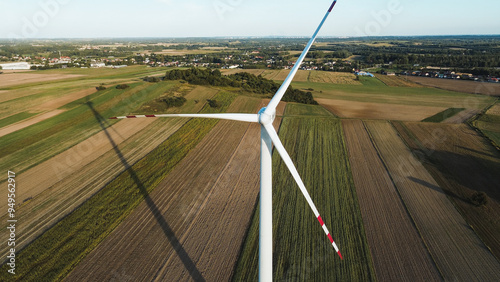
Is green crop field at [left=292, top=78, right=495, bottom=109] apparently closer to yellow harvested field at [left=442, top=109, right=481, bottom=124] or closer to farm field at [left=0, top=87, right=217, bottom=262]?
yellow harvested field at [left=442, top=109, right=481, bottom=124]

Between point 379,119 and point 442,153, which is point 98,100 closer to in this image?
point 379,119

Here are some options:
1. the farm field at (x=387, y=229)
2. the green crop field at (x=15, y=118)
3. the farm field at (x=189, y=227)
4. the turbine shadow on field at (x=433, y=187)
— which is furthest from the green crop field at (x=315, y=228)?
the green crop field at (x=15, y=118)

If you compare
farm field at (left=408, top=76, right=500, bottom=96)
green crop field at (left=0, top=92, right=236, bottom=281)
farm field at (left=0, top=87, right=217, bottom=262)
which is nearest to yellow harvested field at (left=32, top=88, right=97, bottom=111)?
farm field at (left=0, top=87, right=217, bottom=262)

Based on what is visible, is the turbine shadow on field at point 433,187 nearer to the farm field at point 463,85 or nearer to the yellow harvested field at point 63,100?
the yellow harvested field at point 63,100

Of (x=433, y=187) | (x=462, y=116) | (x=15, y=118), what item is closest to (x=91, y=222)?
(x=433, y=187)

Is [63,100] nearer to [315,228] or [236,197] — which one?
[236,197]

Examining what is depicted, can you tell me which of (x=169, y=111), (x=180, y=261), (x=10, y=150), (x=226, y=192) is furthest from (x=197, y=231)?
(x=169, y=111)
